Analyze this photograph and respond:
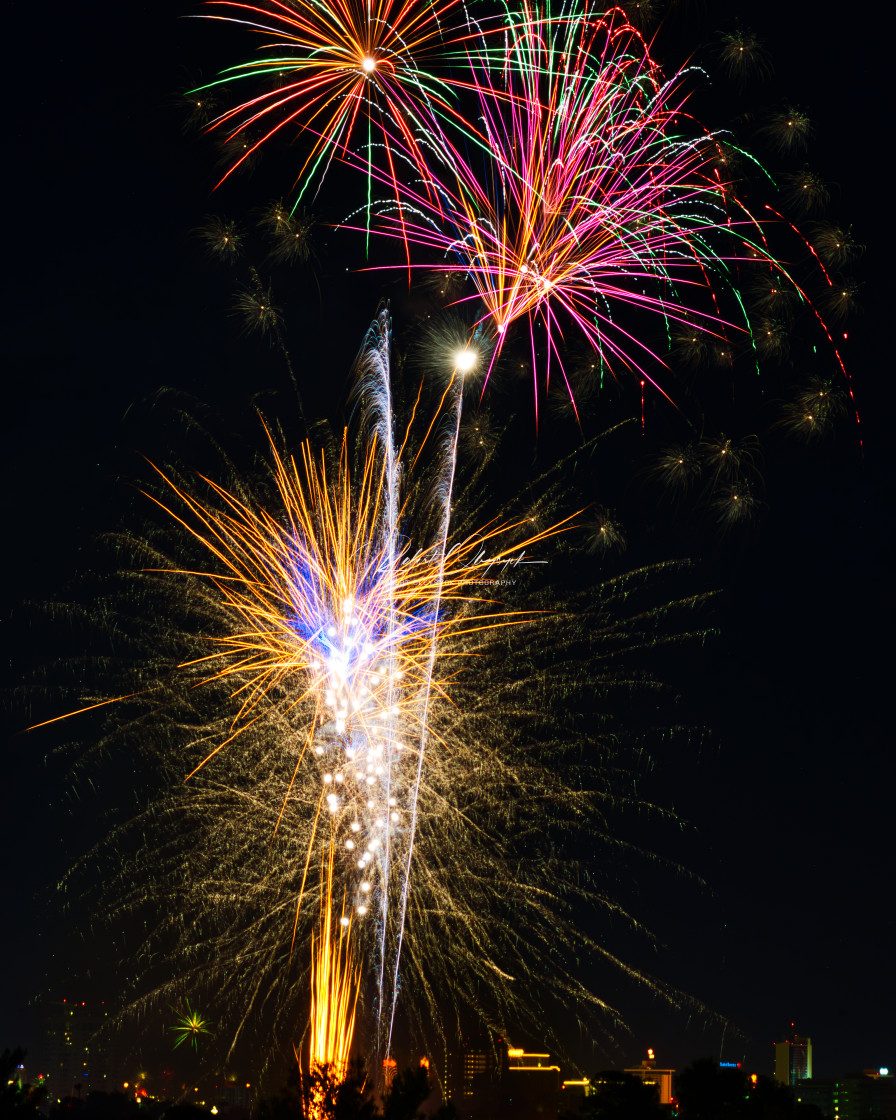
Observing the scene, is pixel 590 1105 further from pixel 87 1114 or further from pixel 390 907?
pixel 87 1114

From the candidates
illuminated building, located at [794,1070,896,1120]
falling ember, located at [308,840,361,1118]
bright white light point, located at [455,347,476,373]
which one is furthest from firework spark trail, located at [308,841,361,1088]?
illuminated building, located at [794,1070,896,1120]

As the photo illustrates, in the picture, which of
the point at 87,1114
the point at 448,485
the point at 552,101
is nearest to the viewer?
the point at 552,101

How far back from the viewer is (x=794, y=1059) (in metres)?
131

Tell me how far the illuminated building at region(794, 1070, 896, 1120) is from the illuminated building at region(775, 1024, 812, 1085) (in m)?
4.69

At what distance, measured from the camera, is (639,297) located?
17.5 meters

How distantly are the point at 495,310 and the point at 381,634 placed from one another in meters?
6.41

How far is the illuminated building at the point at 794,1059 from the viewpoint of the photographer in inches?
4995

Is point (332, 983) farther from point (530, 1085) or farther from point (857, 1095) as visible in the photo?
point (857, 1095)

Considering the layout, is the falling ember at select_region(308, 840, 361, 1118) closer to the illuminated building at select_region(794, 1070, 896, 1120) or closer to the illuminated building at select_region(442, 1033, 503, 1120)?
the illuminated building at select_region(442, 1033, 503, 1120)

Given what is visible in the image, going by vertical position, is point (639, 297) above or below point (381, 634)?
above

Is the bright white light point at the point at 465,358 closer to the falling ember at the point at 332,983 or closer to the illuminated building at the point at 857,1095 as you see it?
the falling ember at the point at 332,983

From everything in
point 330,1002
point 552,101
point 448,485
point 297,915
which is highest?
point 552,101

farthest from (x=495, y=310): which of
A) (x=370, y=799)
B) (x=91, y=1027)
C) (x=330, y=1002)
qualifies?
(x=91, y=1027)

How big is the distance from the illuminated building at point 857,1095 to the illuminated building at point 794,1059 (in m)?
4.69
